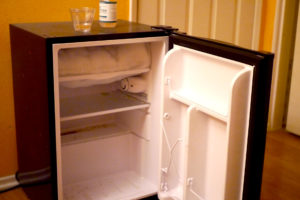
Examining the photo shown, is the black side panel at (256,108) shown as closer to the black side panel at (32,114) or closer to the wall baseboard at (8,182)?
the black side panel at (32,114)

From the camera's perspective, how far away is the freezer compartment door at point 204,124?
4.12 feet

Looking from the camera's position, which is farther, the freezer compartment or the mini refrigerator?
the freezer compartment

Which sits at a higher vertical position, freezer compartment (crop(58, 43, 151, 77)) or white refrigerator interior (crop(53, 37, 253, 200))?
freezer compartment (crop(58, 43, 151, 77))

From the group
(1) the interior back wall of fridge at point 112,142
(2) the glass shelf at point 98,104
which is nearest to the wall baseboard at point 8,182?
(1) the interior back wall of fridge at point 112,142

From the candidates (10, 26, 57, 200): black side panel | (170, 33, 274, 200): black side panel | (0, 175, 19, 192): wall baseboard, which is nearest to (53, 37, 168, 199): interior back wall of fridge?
(10, 26, 57, 200): black side panel

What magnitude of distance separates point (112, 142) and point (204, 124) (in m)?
0.62

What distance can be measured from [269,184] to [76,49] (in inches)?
46.0

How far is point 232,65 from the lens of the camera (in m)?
1.32

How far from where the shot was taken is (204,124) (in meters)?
1.46

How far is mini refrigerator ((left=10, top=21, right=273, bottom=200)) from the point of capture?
1.26 m

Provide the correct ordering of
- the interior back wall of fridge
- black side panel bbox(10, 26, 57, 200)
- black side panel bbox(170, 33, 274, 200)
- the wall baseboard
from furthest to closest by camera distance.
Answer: the wall baseboard < the interior back wall of fridge < black side panel bbox(10, 26, 57, 200) < black side panel bbox(170, 33, 274, 200)

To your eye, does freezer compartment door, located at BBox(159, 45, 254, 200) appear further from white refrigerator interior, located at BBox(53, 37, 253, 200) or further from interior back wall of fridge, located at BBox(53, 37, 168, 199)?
interior back wall of fridge, located at BBox(53, 37, 168, 199)

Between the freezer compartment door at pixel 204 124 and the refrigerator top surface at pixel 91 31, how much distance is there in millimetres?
144

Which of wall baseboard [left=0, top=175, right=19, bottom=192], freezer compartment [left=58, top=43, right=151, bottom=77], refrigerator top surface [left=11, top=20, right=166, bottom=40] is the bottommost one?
wall baseboard [left=0, top=175, right=19, bottom=192]
